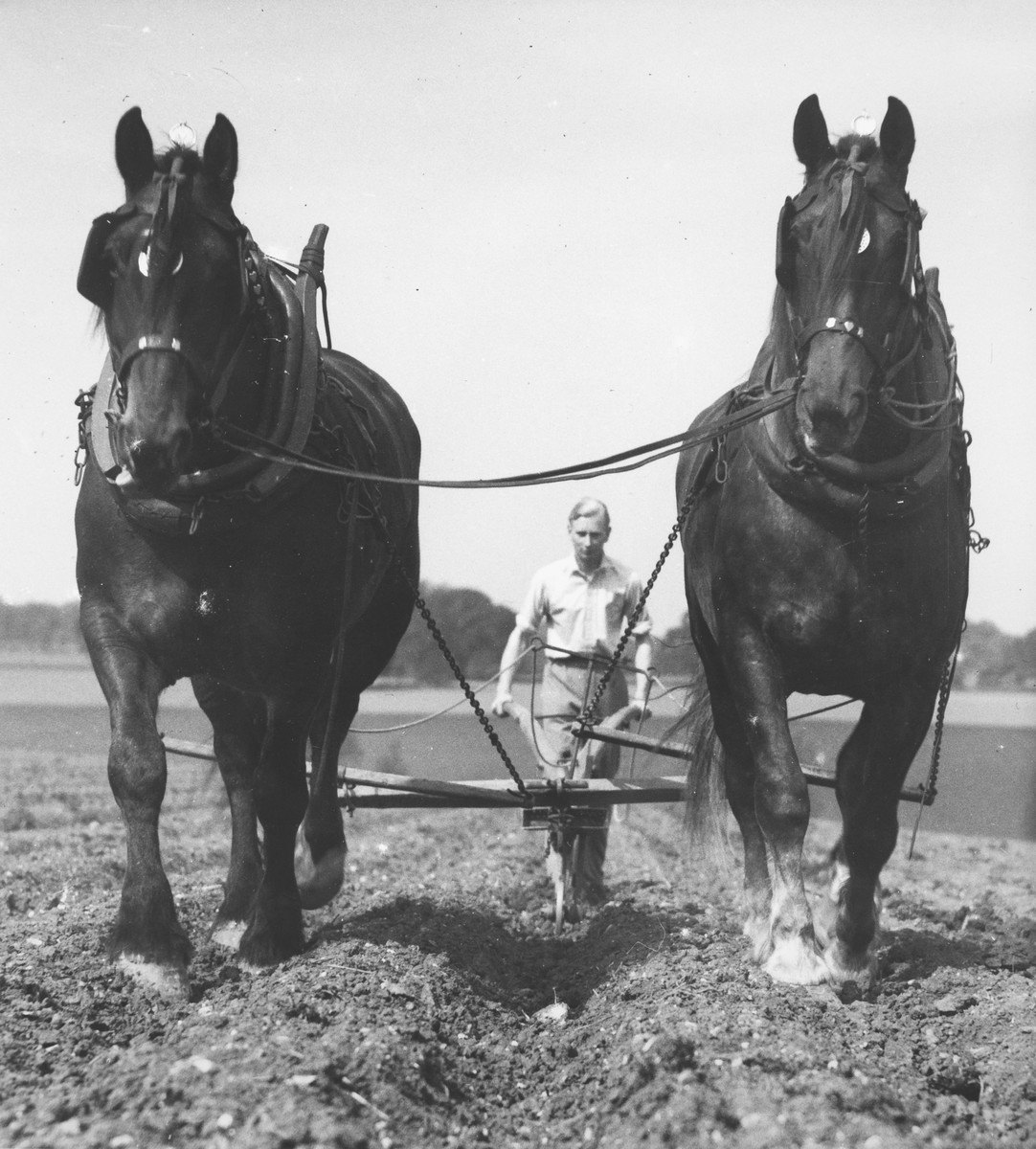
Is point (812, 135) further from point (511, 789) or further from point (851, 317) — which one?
point (511, 789)

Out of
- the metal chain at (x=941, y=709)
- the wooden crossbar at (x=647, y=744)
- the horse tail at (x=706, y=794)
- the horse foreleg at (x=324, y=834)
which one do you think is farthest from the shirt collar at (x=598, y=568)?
the metal chain at (x=941, y=709)

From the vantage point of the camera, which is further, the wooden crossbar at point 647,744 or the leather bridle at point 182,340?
the wooden crossbar at point 647,744

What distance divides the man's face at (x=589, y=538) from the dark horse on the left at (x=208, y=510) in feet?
6.47

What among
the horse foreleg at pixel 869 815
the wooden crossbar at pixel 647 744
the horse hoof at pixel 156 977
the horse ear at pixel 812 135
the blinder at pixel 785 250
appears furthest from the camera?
the wooden crossbar at pixel 647 744

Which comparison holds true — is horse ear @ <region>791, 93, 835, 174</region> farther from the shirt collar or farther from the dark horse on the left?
the shirt collar

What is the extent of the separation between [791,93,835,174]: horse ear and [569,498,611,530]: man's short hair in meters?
3.02

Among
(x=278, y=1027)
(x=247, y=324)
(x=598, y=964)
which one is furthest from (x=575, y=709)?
(x=278, y=1027)

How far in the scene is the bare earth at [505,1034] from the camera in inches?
109

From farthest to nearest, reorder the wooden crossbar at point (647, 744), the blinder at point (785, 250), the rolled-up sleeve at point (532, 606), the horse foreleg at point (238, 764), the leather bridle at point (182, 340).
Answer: the rolled-up sleeve at point (532, 606) → the wooden crossbar at point (647, 744) → the horse foreleg at point (238, 764) → the blinder at point (785, 250) → the leather bridle at point (182, 340)

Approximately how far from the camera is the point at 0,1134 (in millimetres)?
2686

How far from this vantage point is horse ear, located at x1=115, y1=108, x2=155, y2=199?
4215 mm

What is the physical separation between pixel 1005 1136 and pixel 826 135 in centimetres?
281

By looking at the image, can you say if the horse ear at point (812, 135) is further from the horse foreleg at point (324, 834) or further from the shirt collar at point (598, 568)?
the shirt collar at point (598, 568)

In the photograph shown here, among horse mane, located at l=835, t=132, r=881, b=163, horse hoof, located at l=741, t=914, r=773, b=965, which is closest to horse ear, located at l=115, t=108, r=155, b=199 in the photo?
horse mane, located at l=835, t=132, r=881, b=163
